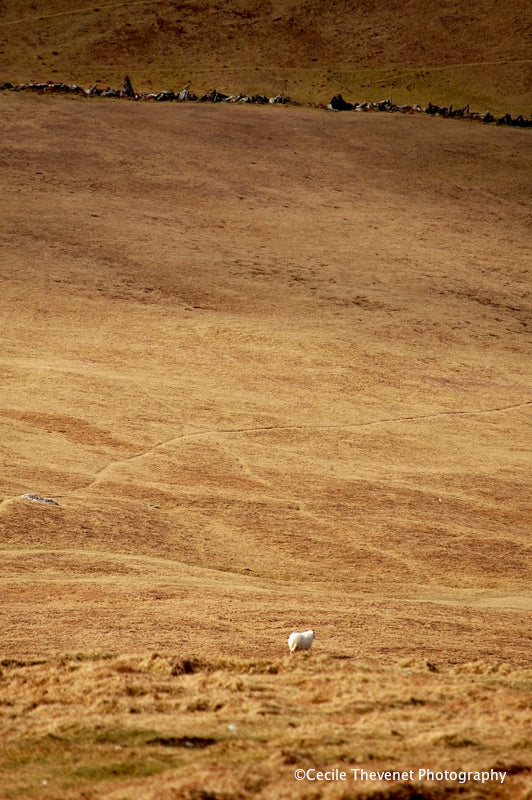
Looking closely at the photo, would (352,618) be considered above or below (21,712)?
below

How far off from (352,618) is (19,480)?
8.45 metres

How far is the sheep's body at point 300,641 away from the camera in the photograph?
12.0 metres

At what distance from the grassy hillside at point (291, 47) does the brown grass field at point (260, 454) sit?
946cm

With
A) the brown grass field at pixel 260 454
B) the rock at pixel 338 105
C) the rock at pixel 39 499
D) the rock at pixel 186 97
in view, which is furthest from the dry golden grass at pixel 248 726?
the rock at pixel 338 105

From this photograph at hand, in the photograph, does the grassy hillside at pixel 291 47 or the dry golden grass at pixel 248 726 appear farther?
the grassy hillside at pixel 291 47

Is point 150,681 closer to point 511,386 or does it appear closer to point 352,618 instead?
point 352,618

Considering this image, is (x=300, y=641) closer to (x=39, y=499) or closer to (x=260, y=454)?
(x=39, y=499)

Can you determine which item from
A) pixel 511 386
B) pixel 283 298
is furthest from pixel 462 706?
pixel 283 298

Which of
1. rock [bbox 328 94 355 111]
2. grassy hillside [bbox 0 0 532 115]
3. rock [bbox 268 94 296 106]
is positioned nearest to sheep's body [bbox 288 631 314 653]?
rock [bbox 328 94 355 111]

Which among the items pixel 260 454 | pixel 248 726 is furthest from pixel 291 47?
pixel 248 726

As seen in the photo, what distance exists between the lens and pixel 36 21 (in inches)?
3078

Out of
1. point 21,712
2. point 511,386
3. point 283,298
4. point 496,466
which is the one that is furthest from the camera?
point 283,298

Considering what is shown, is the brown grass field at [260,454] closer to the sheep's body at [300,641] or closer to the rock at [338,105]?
the sheep's body at [300,641]

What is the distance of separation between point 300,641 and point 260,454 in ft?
41.3
